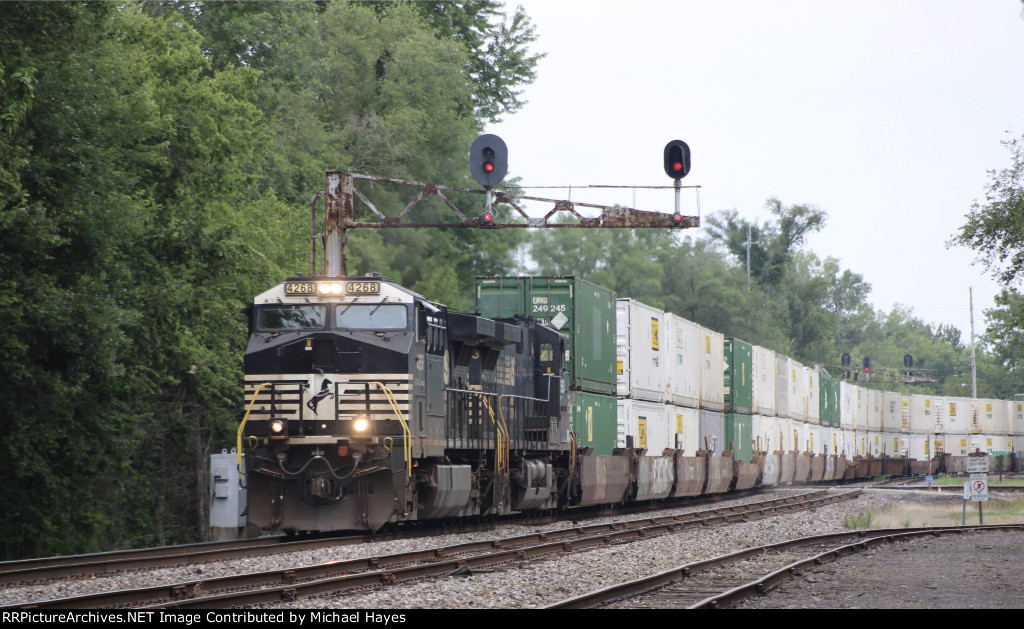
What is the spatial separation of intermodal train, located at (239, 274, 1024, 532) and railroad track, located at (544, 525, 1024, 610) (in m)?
4.77

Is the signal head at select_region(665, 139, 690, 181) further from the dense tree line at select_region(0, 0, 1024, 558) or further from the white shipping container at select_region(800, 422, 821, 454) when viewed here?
the white shipping container at select_region(800, 422, 821, 454)

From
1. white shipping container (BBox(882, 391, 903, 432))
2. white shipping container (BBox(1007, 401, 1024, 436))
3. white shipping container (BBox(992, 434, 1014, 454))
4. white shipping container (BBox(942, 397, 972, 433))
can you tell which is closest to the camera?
white shipping container (BBox(882, 391, 903, 432))

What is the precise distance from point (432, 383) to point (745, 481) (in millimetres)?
22627

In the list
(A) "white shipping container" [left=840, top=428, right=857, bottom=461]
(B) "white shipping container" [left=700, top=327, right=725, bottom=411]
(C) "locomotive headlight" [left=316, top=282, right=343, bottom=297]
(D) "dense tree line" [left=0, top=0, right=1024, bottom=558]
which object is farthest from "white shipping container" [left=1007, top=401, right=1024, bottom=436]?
(C) "locomotive headlight" [left=316, top=282, right=343, bottom=297]

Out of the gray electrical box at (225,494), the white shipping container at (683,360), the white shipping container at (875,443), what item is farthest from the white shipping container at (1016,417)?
the gray electrical box at (225,494)

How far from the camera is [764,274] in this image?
111 m

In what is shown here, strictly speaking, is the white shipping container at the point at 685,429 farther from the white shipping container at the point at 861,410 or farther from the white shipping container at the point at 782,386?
the white shipping container at the point at 861,410

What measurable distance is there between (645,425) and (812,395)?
23906 millimetres

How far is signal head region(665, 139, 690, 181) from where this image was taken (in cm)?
2012

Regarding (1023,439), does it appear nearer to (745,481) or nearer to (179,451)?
(745,481)

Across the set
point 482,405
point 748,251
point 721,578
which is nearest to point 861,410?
point 748,251

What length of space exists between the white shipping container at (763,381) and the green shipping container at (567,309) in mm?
14737

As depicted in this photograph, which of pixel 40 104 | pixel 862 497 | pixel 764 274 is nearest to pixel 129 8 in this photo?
pixel 40 104

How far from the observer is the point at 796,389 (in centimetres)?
4750
